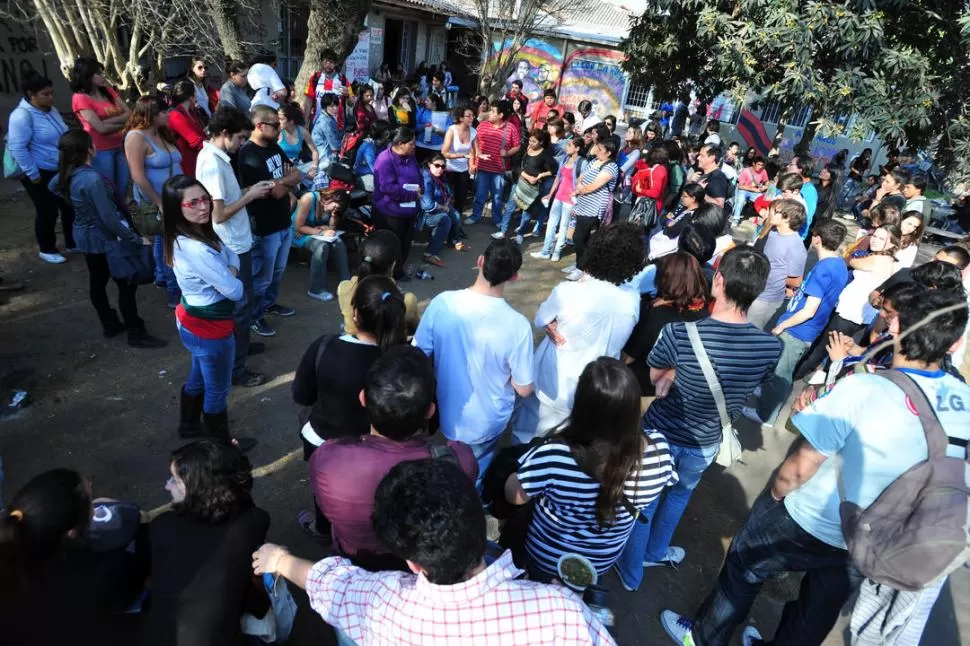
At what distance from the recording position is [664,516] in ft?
9.81

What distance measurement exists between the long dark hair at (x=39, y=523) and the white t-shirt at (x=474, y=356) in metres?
1.44

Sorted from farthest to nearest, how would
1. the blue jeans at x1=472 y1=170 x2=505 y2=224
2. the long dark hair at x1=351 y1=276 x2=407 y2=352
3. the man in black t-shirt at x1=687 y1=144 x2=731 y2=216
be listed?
1. the blue jeans at x1=472 y1=170 x2=505 y2=224
2. the man in black t-shirt at x1=687 y1=144 x2=731 y2=216
3. the long dark hair at x1=351 y1=276 x2=407 y2=352

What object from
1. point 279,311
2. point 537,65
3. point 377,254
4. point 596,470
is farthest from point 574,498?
point 537,65

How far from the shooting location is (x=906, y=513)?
1.82m

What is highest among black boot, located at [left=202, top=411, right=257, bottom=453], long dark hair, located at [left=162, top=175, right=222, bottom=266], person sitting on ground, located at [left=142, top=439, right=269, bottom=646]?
long dark hair, located at [left=162, top=175, right=222, bottom=266]

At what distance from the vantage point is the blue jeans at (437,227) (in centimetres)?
676

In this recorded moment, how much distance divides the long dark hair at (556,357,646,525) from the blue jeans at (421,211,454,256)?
5073 millimetres

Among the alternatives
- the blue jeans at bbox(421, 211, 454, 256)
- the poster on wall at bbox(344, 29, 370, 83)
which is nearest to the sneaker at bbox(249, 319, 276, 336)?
the blue jeans at bbox(421, 211, 454, 256)

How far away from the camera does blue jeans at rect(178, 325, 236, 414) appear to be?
120 inches

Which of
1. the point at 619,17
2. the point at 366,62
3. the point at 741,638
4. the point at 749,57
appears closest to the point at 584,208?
the point at 749,57

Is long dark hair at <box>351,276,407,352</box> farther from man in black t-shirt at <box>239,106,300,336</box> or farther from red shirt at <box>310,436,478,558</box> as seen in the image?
man in black t-shirt at <box>239,106,300,336</box>

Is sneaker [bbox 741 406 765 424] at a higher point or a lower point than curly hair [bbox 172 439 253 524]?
lower

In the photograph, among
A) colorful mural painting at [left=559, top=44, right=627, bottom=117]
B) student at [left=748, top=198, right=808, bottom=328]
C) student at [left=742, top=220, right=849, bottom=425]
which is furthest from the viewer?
colorful mural painting at [left=559, top=44, right=627, bottom=117]

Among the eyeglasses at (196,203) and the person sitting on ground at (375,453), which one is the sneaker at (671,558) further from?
the eyeglasses at (196,203)
